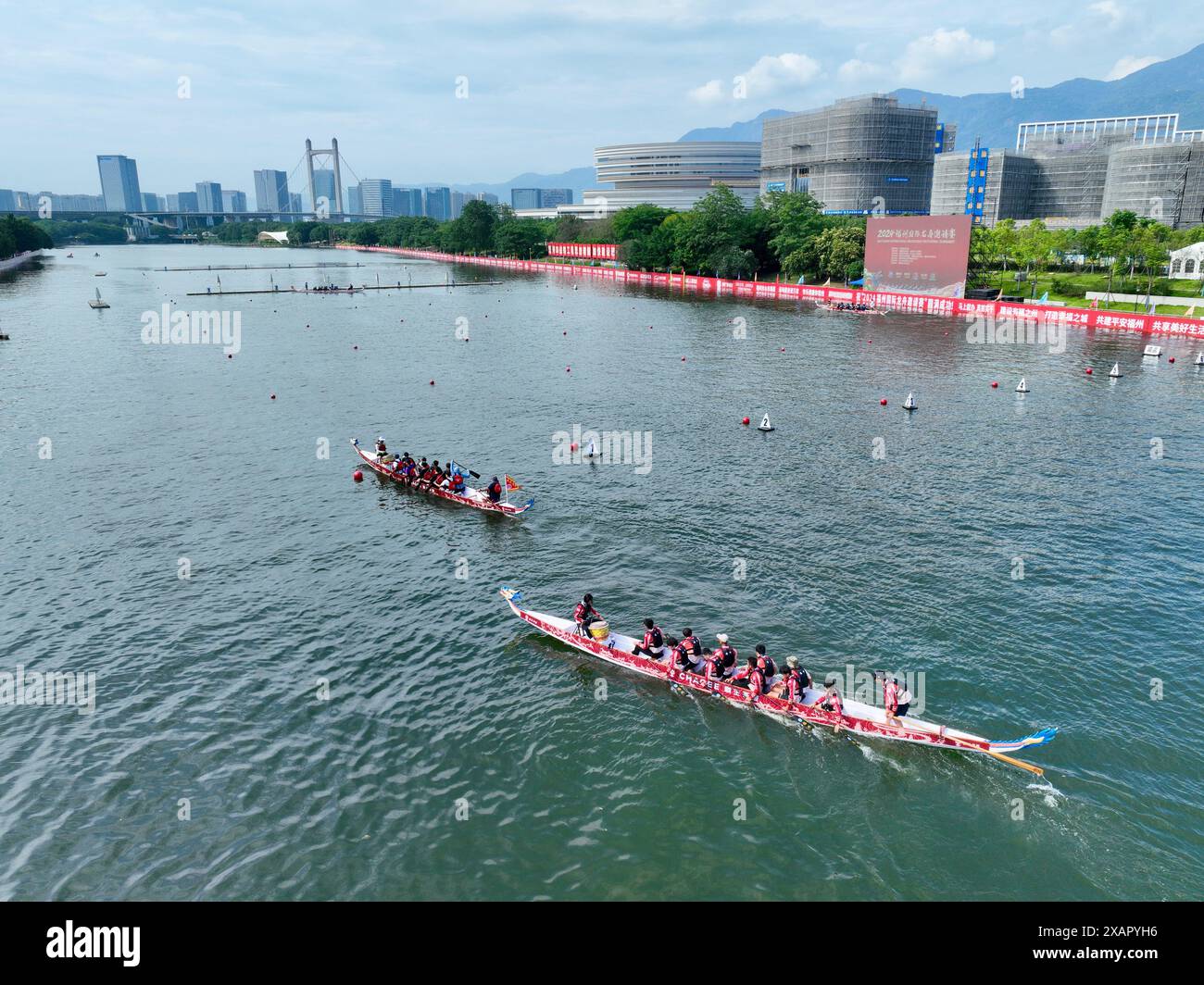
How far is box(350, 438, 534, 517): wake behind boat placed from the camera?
42.2m

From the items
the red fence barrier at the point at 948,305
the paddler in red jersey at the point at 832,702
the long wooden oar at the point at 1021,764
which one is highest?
the red fence barrier at the point at 948,305

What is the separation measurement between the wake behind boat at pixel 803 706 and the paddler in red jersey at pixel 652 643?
21 centimetres

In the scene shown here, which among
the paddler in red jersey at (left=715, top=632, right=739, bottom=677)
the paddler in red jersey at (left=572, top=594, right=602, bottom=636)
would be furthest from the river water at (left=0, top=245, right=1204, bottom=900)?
the paddler in red jersey at (left=715, top=632, right=739, bottom=677)

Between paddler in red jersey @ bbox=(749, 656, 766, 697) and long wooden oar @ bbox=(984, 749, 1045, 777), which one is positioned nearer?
long wooden oar @ bbox=(984, 749, 1045, 777)

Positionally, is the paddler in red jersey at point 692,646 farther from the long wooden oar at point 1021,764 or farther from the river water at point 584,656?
the long wooden oar at point 1021,764

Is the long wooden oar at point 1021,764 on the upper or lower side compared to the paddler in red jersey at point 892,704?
lower

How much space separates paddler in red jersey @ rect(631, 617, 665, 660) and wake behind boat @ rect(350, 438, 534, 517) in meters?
15.4

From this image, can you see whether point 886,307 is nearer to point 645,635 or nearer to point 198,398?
point 198,398

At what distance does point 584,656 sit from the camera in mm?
29391

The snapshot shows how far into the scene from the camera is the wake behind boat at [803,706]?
74.5 ft

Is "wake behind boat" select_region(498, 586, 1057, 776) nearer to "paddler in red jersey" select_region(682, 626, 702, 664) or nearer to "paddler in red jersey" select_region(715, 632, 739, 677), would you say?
"paddler in red jersey" select_region(715, 632, 739, 677)

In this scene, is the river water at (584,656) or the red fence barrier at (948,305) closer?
the river water at (584,656)

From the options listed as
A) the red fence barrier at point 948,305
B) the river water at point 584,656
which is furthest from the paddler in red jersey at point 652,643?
the red fence barrier at point 948,305

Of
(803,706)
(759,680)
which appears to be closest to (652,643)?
(759,680)
